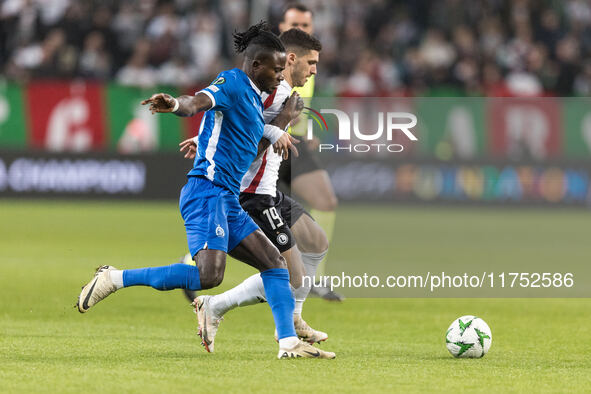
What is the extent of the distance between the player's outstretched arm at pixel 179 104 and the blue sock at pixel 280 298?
110 centimetres

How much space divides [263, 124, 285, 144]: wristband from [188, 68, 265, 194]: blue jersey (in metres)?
0.08

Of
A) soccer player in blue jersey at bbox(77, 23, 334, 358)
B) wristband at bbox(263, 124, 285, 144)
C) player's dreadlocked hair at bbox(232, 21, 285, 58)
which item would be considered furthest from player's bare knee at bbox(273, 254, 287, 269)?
player's dreadlocked hair at bbox(232, 21, 285, 58)

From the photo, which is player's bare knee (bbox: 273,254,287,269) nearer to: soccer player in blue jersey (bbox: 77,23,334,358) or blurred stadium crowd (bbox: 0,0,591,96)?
soccer player in blue jersey (bbox: 77,23,334,358)

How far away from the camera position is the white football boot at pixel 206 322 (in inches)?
259

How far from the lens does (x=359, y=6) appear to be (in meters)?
23.2

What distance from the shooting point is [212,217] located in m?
6.16

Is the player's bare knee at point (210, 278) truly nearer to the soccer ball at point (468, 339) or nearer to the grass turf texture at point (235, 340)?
the grass turf texture at point (235, 340)

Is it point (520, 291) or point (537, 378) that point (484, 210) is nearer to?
point (520, 291)

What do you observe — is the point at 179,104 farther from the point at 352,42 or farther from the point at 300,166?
the point at 352,42

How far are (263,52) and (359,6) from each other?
17298mm

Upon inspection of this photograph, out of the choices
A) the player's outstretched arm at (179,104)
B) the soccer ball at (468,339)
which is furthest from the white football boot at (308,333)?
the player's outstretched arm at (179,104)

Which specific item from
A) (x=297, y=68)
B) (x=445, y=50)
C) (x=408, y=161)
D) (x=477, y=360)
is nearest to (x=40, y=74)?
(x=408, y=161)

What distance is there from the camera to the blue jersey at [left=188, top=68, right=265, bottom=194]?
622cm

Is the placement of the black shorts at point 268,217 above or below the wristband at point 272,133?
below
